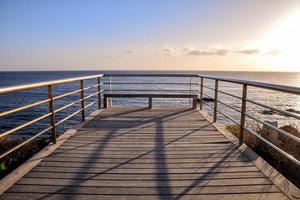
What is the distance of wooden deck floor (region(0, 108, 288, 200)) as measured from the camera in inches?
83.5

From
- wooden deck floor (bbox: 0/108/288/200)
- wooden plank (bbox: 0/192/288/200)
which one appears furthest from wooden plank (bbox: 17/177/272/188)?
wooden plank (bbox: 0/192/288/200)

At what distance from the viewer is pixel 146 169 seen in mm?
2621

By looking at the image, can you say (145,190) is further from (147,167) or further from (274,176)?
(274,176)

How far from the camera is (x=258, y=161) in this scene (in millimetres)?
2787

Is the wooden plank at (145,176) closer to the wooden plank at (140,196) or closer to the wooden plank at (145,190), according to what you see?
the wooden plank at (145,190)

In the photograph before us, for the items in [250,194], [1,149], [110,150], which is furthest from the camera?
[1,149]

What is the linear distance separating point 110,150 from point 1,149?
17.0ft

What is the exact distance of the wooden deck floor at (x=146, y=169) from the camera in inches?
83.5

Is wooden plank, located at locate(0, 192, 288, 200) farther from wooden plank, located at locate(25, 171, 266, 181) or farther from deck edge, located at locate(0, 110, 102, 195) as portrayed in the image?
wooden plank, located at locate(25, 171, 266, 181)

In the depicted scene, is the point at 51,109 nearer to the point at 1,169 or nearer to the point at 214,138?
the point at 1,169

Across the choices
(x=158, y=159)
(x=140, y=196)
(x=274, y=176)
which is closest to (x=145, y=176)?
(x=140, y=196)

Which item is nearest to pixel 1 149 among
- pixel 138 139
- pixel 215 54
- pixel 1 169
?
pixel 1 169

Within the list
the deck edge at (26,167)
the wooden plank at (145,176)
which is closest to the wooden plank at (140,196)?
the deck edge at (26,167)

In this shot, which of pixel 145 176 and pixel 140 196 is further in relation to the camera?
pixel 145 176
